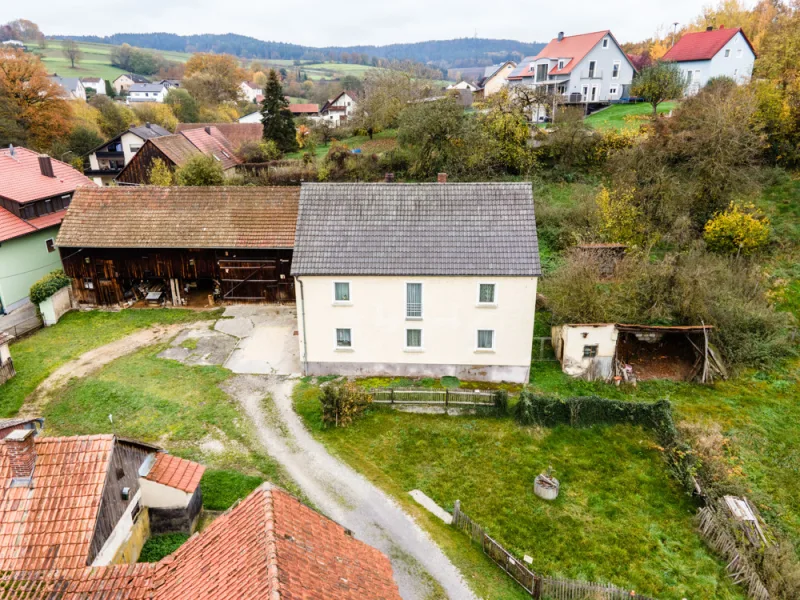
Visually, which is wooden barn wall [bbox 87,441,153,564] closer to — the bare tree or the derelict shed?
the derelict shed

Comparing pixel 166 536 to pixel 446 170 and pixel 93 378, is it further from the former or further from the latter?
pixel 446 170

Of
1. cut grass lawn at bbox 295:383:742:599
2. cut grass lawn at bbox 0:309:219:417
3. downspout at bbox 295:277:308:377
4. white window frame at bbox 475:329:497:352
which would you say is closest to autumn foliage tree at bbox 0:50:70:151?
cut grass lawn at bbox 0:309:219:417

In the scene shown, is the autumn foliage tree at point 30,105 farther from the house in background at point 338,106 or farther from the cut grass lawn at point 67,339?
the house in background at point 338,106

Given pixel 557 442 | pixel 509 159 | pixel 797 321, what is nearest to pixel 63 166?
pixel 509 159

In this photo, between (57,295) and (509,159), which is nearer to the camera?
(57,295)

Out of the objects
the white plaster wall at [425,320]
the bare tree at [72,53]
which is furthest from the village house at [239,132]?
the bare tree at [72,53]
